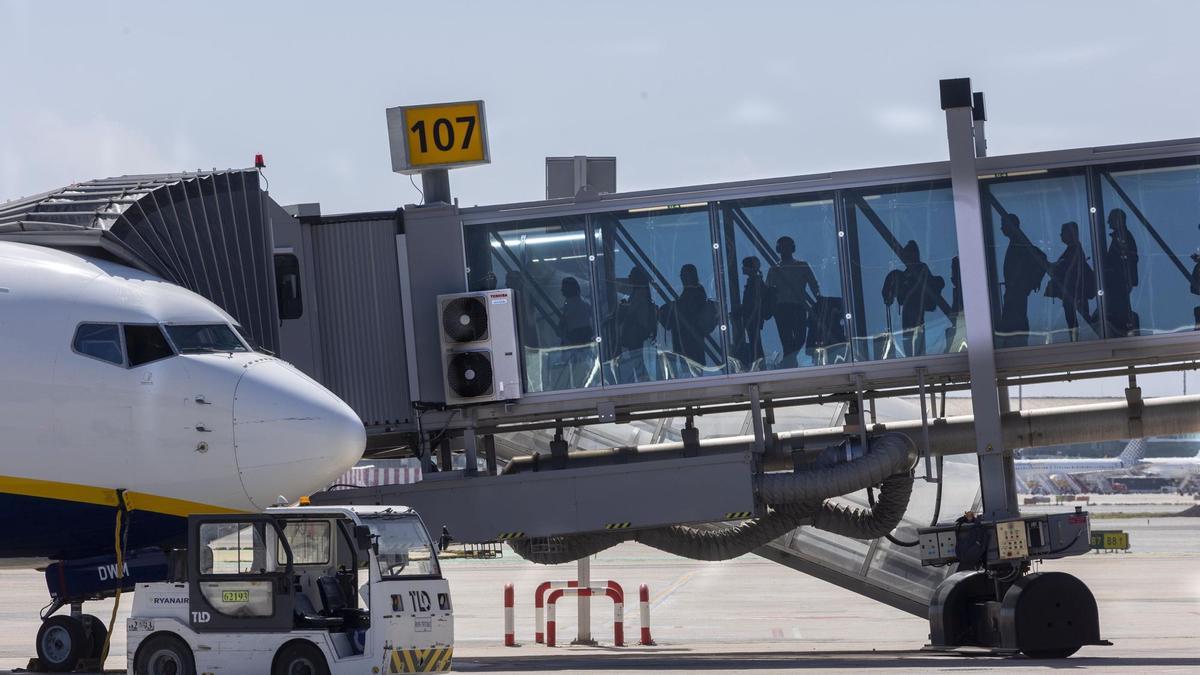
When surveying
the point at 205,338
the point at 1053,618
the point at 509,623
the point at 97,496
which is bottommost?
the point at 509,623

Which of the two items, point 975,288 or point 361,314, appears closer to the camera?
point 975,288

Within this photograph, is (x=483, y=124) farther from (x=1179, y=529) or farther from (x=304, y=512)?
(x=1179, y=529)

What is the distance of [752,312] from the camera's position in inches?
875

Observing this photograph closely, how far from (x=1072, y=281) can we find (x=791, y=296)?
4.10m

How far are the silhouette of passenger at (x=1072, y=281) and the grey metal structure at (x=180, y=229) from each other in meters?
11.4

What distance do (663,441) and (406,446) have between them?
505 centimetres

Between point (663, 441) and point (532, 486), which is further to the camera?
point (663, 441)

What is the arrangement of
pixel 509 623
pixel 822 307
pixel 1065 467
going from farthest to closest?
pixel 1065 467
pixel 509 623
pixel 822 307

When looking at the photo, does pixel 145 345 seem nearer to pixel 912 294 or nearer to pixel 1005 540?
pixel 912 294

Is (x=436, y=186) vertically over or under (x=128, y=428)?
over

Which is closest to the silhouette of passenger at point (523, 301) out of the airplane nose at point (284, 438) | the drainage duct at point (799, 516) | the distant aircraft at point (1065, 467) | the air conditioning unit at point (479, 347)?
the air conditioning unit at point (479, 347)

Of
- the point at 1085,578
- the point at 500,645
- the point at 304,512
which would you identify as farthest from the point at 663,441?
the point at 1085,578

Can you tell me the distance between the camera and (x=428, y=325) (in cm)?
2247

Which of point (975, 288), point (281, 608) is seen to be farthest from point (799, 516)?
point (281, 608)
